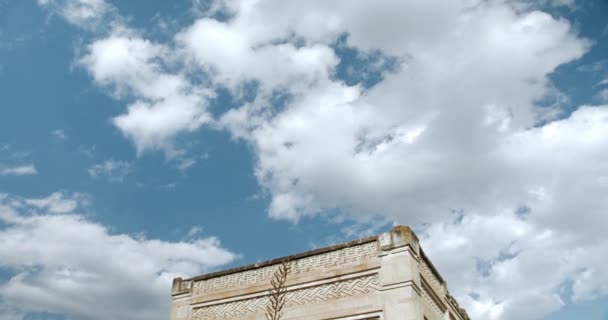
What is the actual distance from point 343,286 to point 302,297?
3.13 feet

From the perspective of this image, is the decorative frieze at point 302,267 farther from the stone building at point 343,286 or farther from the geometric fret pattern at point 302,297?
the geometric fret pattern at point 302,297

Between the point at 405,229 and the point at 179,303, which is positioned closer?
the point at 405,229

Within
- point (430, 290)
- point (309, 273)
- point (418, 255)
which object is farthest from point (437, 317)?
point (309, 273)

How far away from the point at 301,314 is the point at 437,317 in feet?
10.4

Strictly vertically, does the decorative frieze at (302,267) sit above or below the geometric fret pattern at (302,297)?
above

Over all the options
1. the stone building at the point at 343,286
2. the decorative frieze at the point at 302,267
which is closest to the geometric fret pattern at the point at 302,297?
the stone building at the point at 343,286

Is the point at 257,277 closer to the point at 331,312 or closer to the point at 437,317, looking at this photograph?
the point at 331,312

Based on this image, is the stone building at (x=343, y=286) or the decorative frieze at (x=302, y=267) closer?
the stone building at (x=343, y=286)

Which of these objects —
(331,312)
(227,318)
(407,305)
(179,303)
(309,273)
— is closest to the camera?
(407,305)

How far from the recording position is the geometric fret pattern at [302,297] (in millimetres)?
9102

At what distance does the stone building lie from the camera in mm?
8743

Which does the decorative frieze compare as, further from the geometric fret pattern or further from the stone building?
the geometric fret pattern

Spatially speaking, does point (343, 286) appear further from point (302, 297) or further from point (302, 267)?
point (302, 267)

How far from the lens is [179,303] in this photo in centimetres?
1135
